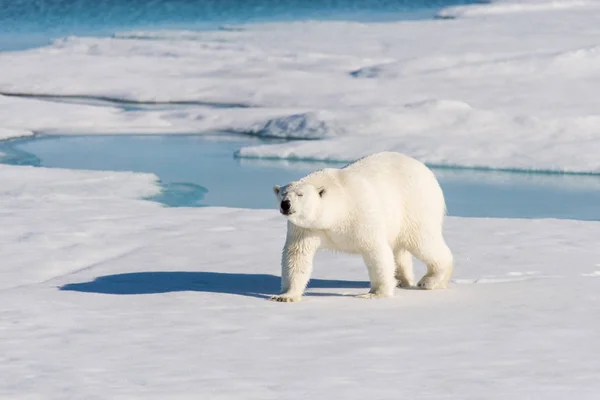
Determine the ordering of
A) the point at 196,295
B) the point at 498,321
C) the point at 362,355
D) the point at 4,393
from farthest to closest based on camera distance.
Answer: the point at 196,295
the point at 498,321
the point at 362,355
the point at 4,393

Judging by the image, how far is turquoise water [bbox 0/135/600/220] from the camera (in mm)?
8508

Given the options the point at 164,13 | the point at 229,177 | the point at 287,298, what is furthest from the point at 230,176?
the point at 164,13

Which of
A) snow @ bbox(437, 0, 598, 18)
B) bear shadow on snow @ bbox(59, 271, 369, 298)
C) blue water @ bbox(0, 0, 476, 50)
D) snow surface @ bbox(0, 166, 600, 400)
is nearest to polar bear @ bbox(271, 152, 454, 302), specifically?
snow surface @ bbox(0, 166, 600, 400)

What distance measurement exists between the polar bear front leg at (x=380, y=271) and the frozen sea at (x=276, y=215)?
87 mm

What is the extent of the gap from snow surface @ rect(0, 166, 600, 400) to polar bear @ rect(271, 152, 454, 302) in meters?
0.13

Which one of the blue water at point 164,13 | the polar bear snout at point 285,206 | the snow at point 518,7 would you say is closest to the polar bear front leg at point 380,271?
the polar bear snout at point 285,206

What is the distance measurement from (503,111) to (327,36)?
9952mm

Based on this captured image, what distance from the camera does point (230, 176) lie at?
9.80 m

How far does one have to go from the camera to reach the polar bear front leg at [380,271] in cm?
463

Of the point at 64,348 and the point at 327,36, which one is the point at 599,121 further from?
the point at 327,36

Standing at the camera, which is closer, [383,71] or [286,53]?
[383,71]

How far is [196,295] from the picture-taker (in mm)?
4824

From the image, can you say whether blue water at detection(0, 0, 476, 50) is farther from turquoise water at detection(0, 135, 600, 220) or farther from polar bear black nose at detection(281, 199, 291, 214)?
polar bear black nose at detection(281, 199, 291, 214)

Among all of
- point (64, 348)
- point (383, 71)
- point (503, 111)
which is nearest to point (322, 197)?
point (64, 348)
